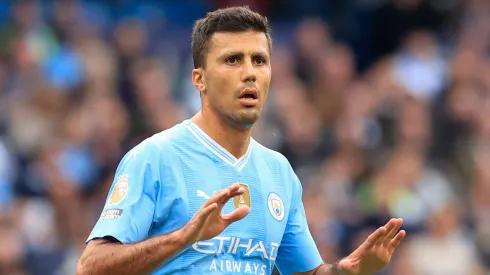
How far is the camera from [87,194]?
40.1ft

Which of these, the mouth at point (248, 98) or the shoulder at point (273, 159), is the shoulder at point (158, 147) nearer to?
the mouth at point (248, 98)

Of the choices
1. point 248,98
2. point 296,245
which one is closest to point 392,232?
point 296,245

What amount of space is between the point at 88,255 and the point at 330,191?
268 inches

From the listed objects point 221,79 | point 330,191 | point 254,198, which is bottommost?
point 330,191

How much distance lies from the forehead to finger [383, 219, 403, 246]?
117 centimetres

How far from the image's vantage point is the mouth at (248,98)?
6.23 meters

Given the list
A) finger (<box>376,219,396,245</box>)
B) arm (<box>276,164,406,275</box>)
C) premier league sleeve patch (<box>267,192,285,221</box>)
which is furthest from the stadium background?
finger (<box>376,219,396,245</box>)

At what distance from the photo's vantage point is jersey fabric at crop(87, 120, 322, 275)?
5906 millimetres

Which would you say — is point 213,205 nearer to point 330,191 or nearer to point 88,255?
point 88,255

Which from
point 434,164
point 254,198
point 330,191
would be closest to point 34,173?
point 330,191

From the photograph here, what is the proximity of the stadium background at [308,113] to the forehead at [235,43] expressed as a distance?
16.5 feet

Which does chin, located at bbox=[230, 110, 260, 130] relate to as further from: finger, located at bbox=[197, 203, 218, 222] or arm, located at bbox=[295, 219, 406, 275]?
finger, located at bbox=[197, 203, 218, 222]

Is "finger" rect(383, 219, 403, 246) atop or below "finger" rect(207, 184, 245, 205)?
below

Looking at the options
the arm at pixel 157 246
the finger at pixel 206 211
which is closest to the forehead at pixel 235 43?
the arm at pixel 157 246
